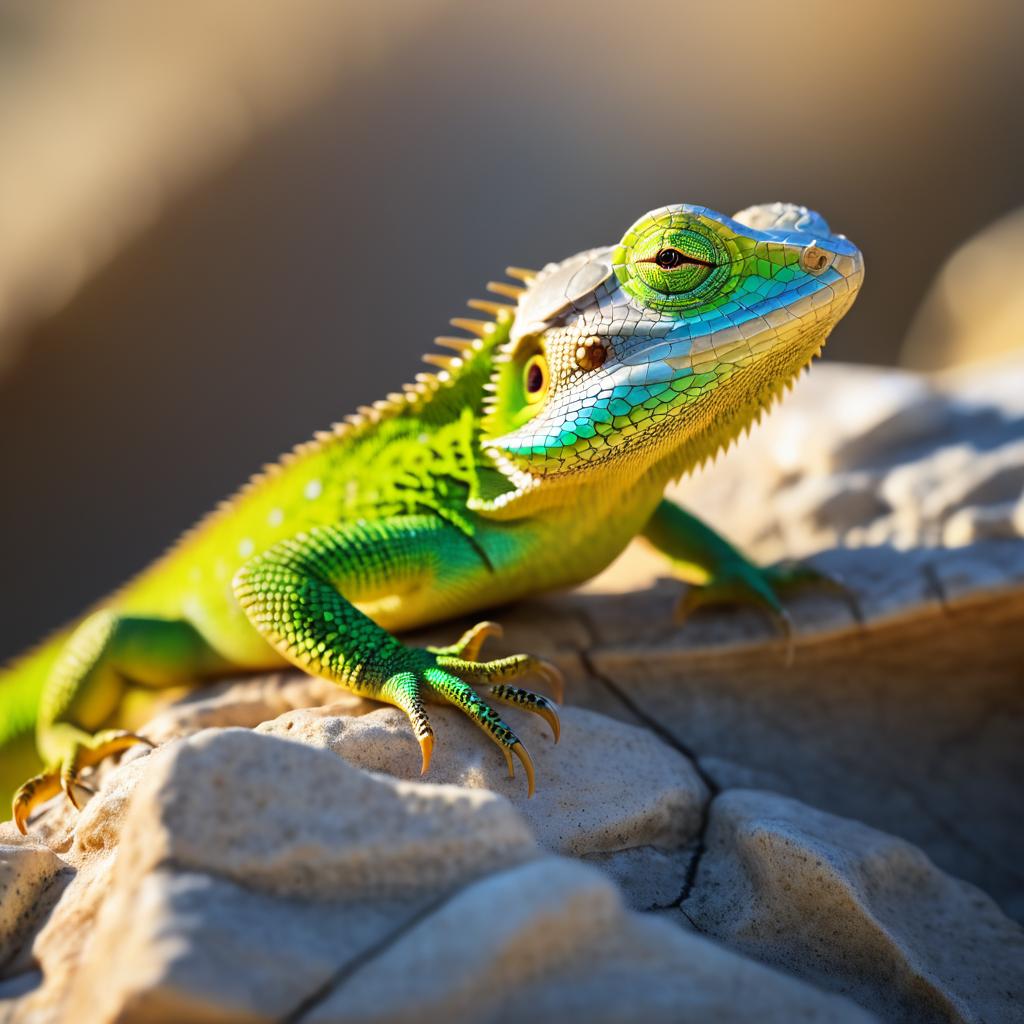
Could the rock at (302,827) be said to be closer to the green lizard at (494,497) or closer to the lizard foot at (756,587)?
the green lizard at (494,497)

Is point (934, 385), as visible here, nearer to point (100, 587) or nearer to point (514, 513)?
point (514, 513)

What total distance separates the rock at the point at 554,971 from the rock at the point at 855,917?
593 millimetres

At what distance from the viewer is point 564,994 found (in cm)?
180

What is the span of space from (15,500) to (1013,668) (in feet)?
25.7

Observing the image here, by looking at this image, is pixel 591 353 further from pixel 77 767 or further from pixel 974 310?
pixel 974 310

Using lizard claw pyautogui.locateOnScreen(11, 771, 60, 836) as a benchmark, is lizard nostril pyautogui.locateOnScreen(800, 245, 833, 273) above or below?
above

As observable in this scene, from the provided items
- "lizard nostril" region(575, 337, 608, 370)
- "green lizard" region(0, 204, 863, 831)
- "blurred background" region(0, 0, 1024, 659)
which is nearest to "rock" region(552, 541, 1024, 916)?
"green lizard" region(0, 204, 863, 831)

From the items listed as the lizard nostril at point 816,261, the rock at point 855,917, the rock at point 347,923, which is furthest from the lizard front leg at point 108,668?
the lizard nostril at point 816,261

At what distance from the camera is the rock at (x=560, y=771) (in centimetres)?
271

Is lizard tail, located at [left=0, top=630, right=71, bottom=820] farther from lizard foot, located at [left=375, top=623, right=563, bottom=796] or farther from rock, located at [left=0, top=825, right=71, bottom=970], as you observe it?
lizard foot, located at [left=375, top=623, right=563, bottom=796]

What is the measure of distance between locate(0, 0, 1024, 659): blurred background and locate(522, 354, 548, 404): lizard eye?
21.0 feet

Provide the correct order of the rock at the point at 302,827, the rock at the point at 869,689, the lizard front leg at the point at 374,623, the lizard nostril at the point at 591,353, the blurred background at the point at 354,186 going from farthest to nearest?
the blurred background at the point at 354,186 → the rock at the point at 869,689 → the lizard nostril at the point at 591,353 → the lizard front leg at the point at 374,623 → the rock at the point at 302,827

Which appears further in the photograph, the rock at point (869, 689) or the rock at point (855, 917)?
the rock at point (869, 689)

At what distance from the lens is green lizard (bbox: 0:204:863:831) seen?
9.91ft
